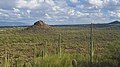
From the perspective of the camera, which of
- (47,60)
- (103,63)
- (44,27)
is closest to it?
(47,60)

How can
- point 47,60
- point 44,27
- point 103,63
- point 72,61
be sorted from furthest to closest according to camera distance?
1. point 44,27
2. point 103,63
3. point 72,61
4. point 47,60

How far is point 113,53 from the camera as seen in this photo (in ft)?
91.2

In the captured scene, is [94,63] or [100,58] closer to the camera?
[94,63]

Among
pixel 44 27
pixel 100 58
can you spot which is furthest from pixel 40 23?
pixel 100 58

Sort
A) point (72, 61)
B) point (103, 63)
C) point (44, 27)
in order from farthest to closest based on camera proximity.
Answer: point (44, 27), point (103, 63), point (72, 61)

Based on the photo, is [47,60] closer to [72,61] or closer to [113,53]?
[72,61]

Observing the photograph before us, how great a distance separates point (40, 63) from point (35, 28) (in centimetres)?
13338

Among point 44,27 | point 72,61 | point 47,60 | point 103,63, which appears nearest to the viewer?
point 47,60

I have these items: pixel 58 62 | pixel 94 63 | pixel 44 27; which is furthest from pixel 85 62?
pixel 44 27

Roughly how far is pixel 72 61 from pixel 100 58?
4.27 m

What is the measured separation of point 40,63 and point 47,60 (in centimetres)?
67

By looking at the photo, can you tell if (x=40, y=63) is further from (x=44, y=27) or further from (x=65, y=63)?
(x=44, y=27)

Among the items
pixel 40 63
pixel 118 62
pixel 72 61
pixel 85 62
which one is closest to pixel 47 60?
pixel 40 63

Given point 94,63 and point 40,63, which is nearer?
point 40,63
